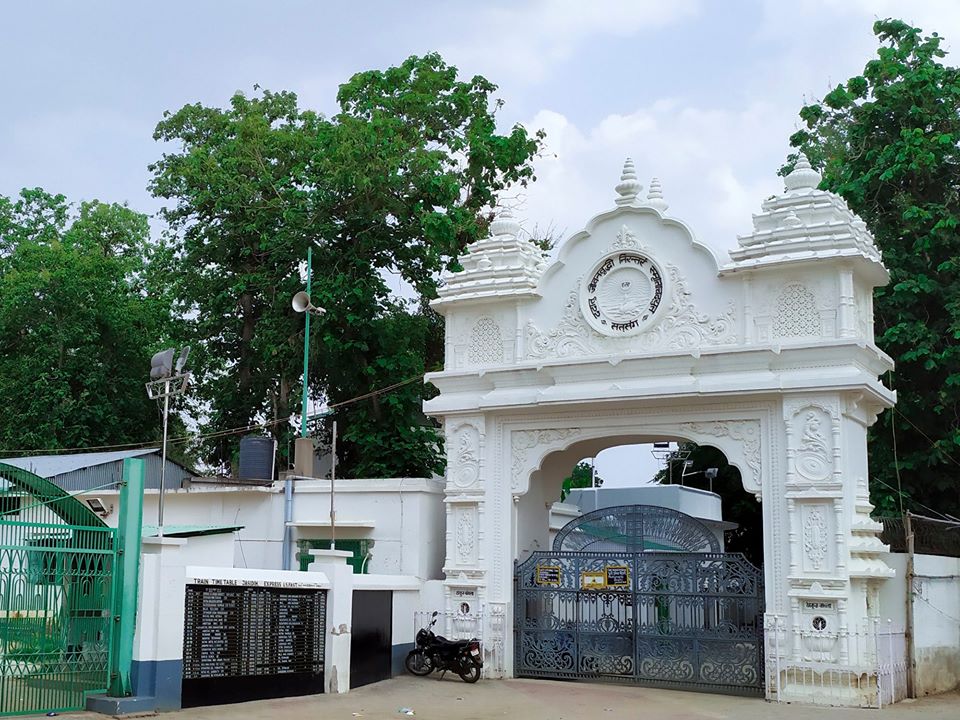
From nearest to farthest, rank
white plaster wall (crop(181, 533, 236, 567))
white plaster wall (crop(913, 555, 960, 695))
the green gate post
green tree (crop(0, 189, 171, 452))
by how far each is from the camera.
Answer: the green gate post → white plaster wall (crop(181, 533, 236, 567)) → white plaster wall (crop(913, 555, 960, 695)) → green tree (crop(0, 189, 171, 452))

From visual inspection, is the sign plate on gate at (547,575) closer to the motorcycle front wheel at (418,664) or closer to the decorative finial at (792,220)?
the motorcycle front wheel at (418,664)

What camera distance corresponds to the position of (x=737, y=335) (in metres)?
14.5

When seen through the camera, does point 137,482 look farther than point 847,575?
No

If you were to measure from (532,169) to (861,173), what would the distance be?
7.29 meters

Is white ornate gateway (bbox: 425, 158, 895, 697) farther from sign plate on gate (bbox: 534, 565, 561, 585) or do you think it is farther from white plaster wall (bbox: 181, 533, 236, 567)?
white plaster wall (bbox: 181, 533, 236, 567)

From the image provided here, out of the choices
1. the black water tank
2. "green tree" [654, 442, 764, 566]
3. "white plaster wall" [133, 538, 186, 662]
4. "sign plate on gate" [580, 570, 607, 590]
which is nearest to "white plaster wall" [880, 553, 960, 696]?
"sign plate on gate" [580, 570, 607, 590]

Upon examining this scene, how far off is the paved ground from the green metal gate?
967mm

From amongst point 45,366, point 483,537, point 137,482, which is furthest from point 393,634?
point 45,366

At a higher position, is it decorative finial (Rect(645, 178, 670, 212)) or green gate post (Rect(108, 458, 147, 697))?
decorative finial (Rect(645, 178, 670, 212))

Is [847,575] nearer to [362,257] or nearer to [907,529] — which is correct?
[907,529]

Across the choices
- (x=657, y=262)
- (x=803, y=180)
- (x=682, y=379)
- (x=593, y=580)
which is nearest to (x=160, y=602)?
(x=593, y=580)

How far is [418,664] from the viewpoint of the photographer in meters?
15.1

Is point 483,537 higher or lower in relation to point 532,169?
lower

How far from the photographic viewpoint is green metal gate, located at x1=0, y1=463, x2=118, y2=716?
1009 cm
